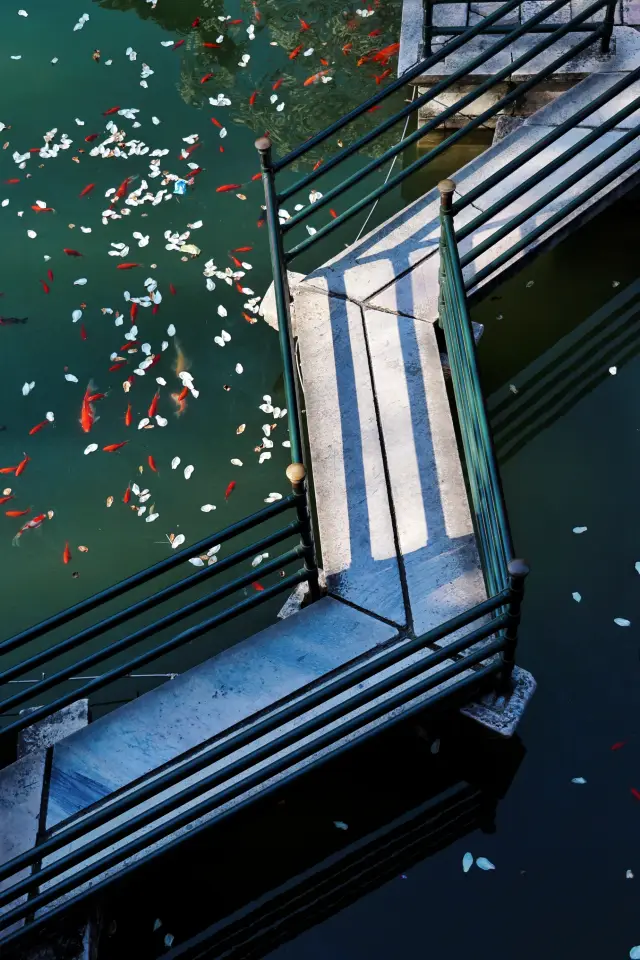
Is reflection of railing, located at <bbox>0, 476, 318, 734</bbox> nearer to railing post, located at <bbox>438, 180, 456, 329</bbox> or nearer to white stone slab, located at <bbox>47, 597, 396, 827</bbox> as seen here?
white stone slab, located at <bbox>47, 597, 396, 827</bbox>

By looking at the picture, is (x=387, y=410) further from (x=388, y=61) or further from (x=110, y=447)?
(x=388, y=61)

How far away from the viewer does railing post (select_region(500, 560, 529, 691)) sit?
154 inches

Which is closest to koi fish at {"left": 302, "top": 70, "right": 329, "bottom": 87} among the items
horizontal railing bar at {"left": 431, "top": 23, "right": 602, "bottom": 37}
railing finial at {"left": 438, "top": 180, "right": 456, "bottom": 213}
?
horizontal railing bar at {"left": 431, "top": 23, "right": 602, "bottom": 37}

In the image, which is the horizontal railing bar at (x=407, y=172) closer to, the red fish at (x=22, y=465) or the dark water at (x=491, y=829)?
the dark water at (x=491, y=829)

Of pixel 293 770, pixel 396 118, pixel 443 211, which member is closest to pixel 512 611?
pixel 293 770

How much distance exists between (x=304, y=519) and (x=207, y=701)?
3.54ft

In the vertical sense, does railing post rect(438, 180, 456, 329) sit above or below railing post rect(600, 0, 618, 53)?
below

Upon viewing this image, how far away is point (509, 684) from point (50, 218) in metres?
5.36

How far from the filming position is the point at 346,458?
5523 millimetres

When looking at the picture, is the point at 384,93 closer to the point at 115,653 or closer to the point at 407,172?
the point at 407,172

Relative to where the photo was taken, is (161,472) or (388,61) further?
(388,61)

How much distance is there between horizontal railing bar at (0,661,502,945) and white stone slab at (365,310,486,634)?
0.46 m

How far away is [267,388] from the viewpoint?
6.73 meters

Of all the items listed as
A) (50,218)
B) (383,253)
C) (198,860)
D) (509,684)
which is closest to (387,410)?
(383,253)
